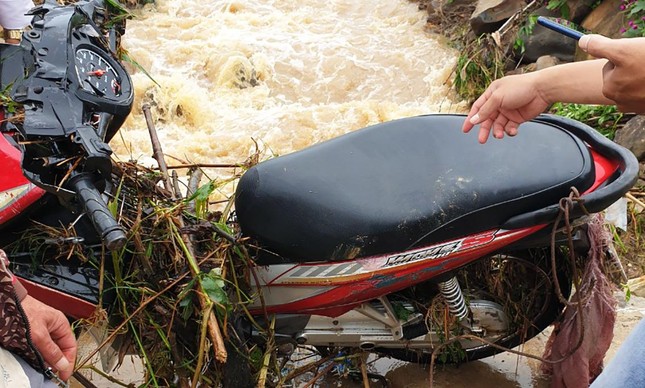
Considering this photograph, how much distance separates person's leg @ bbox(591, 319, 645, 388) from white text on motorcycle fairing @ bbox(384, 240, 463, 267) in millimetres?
805

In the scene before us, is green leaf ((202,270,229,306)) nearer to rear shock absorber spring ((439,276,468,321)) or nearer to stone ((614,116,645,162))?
rear shock absorber spring ((439,276,468,321))

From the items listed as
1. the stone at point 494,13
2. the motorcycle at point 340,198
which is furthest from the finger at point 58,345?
the stone at point 494,13

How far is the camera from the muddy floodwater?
21.3 feet

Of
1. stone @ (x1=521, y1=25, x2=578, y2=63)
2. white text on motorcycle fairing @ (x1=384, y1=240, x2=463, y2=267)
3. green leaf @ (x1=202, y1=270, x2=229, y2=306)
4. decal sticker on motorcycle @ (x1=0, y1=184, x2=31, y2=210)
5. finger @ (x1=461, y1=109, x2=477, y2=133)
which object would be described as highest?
finger @ (x1=461, y1=109, x2=477, y2=133)

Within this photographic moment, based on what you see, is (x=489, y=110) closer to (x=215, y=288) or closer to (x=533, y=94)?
(x=533, y=94)

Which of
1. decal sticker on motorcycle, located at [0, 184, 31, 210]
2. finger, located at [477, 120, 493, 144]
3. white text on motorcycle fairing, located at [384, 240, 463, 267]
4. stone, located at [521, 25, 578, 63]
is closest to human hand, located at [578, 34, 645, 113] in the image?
finger, located at [477, 120, 493, 144]

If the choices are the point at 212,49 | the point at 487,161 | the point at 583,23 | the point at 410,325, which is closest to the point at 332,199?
the point at 487,161

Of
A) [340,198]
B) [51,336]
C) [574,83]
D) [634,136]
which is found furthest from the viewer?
[634,136]

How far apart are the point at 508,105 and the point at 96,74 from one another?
1.23 meters

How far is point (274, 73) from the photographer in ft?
26.0

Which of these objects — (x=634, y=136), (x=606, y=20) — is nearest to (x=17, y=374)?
(x=634, y=136)

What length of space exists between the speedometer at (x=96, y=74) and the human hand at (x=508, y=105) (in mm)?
1096

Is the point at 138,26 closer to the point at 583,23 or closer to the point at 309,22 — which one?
the point at 309,22

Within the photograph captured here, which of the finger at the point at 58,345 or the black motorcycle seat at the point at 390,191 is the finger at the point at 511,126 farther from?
the finger at the point at 58,345
